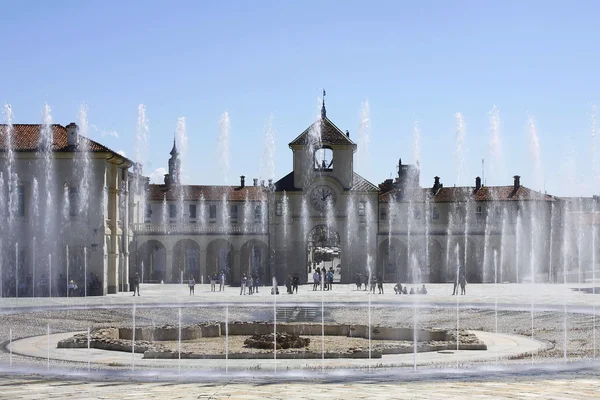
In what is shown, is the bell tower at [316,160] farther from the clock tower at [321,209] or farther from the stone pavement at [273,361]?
the stone pavement at [273,361]

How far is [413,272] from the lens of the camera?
66625 millimetres

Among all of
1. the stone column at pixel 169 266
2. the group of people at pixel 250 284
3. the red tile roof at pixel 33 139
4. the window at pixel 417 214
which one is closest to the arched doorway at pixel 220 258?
the stone column at pixel 169 266

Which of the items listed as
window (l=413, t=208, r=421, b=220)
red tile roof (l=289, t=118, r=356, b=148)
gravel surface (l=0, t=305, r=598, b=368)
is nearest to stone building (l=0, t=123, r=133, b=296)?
gravel surface (l=0, t=305, r=598, b=368)

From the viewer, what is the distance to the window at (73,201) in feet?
160

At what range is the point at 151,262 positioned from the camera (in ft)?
237

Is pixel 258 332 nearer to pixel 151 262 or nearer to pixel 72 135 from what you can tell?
pixel 72 135

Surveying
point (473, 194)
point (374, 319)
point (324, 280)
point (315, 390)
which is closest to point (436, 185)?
point (473, 194)

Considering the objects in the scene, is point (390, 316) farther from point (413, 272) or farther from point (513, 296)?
point (413, 272)

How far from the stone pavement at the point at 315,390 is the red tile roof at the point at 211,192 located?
2593 inches

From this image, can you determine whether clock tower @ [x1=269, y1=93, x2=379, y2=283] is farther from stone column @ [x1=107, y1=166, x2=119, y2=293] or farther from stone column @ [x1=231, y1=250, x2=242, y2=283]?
stone column @ [x1=107, y1=166, x2=119, y2=293]

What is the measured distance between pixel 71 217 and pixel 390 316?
2055 cm

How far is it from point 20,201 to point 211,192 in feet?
120

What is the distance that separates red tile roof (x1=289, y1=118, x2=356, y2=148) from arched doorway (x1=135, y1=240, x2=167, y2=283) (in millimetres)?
12769

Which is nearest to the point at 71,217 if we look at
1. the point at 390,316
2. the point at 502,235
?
the point at 390,316
